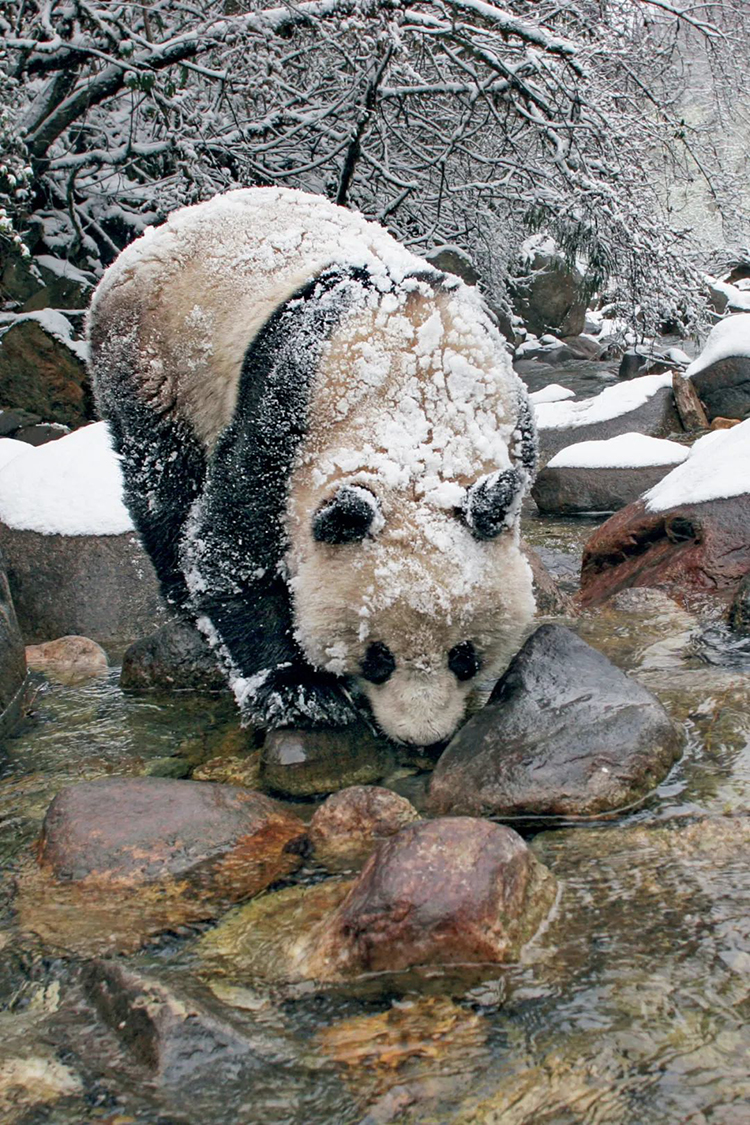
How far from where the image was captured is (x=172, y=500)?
4.10m

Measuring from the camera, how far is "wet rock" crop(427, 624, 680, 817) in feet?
9.31

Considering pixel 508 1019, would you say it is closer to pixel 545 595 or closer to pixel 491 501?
pixel 491 501

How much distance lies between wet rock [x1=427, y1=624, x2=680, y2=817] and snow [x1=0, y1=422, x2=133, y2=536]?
2.69 m

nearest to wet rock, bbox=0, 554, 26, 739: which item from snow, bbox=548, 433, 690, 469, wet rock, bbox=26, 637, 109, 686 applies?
wet rock, bbox=26, 637, 109, 686

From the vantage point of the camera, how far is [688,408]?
1042 cm

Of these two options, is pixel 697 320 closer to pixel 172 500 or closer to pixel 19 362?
pixel 19 362

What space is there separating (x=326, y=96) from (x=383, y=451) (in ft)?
26.1

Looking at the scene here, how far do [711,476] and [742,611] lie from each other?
1307mm

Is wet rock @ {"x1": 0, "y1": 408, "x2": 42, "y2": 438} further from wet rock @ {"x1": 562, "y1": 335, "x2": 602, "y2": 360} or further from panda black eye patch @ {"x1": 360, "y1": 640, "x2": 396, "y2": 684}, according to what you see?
wet rock @ {"x1": 562, "y1": 335, "x2": 602, "y2": 360}

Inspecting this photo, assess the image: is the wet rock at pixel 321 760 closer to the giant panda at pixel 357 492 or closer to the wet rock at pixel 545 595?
the giant panda at pixel 357 492

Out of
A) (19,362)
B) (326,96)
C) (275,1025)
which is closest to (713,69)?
(326,96)

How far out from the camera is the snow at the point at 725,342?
10.7 metres

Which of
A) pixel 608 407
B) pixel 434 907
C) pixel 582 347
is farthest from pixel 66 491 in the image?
pixel 582 347

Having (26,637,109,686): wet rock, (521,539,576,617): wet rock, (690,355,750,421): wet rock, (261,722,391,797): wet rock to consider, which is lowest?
(690,355,750,421): wet rock
